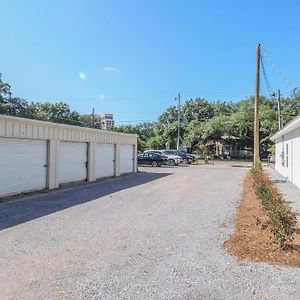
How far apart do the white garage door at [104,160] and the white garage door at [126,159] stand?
1.67 meters

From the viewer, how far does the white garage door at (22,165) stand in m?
13.2

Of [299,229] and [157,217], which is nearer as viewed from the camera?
[299,229]

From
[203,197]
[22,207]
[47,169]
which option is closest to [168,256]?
[22,207]

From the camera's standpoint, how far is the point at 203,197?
13.8 meters

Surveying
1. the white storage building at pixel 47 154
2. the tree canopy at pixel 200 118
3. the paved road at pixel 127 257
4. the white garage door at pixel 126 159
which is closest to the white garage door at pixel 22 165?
the white storage building at pixel 47 154

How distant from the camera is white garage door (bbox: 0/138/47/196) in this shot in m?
13.2

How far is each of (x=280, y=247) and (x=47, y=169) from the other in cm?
1142

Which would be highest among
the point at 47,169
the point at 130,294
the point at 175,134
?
the point at 175,134

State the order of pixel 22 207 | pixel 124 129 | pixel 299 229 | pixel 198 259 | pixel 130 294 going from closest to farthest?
pixel 130 294 → pixel 198 259 → pixel 299 229 → pixel 22 207 → pixel 124 129

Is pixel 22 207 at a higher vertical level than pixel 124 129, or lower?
lower

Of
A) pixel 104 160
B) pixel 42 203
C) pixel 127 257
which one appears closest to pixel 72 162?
pixel 104 160

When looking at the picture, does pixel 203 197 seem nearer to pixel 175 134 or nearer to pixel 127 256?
pixel 127 256

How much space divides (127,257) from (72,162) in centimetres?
1260

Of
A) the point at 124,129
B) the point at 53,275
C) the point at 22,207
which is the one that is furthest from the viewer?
the point at 124,129
